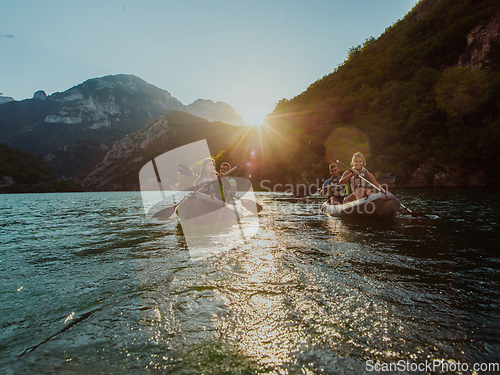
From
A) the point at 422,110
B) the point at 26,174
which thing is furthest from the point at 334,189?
the point at 26,174

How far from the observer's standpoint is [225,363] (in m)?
2.13

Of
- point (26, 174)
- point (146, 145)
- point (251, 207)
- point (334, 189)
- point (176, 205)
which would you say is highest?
point (146, 145)

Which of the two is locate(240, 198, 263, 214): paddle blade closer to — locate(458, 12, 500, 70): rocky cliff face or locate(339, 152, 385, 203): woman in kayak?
locate(339, 152, 385, 203): woman in kayak

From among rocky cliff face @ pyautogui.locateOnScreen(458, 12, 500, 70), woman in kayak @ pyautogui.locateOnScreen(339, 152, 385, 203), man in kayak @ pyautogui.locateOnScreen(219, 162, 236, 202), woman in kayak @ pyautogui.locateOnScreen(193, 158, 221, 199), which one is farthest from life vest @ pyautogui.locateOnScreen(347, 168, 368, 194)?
Result: rocky cliff face @ pyautogui.locateOnScreen(458, 12, 500, 70)

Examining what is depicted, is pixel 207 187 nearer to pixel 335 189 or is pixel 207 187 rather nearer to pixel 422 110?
pixel 335 189

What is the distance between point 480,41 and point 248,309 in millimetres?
51146

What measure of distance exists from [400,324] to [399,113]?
47.1 m

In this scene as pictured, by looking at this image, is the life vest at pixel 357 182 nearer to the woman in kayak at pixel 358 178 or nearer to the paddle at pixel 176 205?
the woman in kayak at pixel 358 178

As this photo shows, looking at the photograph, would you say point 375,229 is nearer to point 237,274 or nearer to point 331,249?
point 331,249

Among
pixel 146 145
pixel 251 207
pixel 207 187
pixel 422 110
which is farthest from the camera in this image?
pixel 146 145

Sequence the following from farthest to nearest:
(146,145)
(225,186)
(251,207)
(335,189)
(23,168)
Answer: (146,145)
(23,168)
(251,207)
(335,189)
(225,186)

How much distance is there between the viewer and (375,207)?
30.4ft

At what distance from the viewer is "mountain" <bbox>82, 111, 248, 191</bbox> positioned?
145m

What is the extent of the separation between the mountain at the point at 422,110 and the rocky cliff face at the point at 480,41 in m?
0.14
